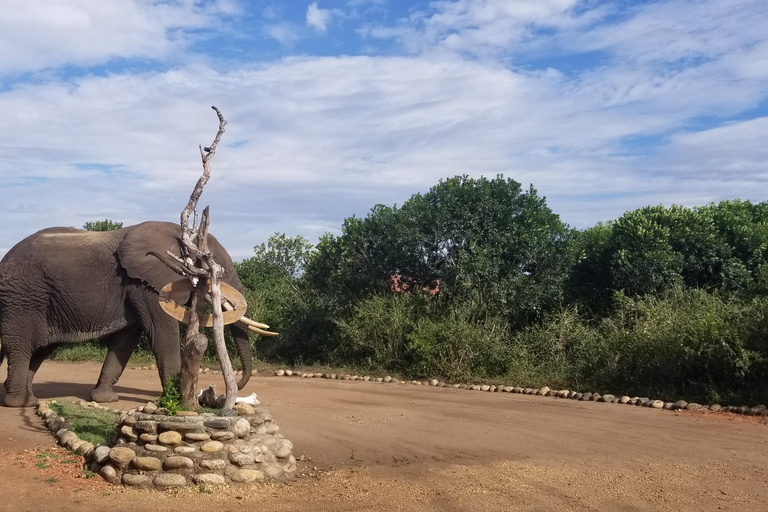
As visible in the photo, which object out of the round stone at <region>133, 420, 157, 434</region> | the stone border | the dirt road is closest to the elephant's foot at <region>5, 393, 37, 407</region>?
the dirt road

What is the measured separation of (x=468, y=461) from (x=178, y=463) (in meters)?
3.27

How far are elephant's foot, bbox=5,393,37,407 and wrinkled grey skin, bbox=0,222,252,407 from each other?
0.05ft

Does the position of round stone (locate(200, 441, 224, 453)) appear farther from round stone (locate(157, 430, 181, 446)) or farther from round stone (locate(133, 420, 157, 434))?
round stone (locate(133, 420, 157, 434))

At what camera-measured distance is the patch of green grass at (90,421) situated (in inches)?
371

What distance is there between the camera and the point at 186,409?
8.53m

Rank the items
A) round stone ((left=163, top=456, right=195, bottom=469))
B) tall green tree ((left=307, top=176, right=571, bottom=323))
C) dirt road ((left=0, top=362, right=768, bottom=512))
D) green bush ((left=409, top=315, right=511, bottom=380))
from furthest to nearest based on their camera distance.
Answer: tall green tree ((left=307, top=176, right=571, bottom=323)) < green bush ((left=409, top=315, right=511, bottom=380)) < round stone ((left=163, top=456, right=195, bottom=469)) < dirt road ((left=0, top=362, right=768, bottom=512))

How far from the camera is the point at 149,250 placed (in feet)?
40.4

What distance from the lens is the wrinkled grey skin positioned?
12.0 meters

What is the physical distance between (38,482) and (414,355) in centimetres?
1071

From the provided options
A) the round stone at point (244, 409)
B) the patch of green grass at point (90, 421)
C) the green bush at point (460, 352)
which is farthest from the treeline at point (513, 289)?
the round stone at point (244, 409)

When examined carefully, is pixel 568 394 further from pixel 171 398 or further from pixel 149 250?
pixel 171 398

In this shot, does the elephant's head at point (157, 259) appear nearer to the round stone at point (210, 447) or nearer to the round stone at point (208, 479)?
the round stone at point (210, 447)

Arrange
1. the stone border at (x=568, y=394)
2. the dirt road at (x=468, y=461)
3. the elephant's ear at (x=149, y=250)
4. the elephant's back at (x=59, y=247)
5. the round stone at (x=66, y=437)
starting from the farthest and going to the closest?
1. the stone border at (x=568, y=394)
2. the elephant's back at (x=59, y=247)
3. the elephant's ear at (x=149, y=250)
4. the round stone at (x=66, y=437)
5. the dirt road at (x=468, y=461)

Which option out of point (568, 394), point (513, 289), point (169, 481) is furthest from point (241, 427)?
point (513, 289)
